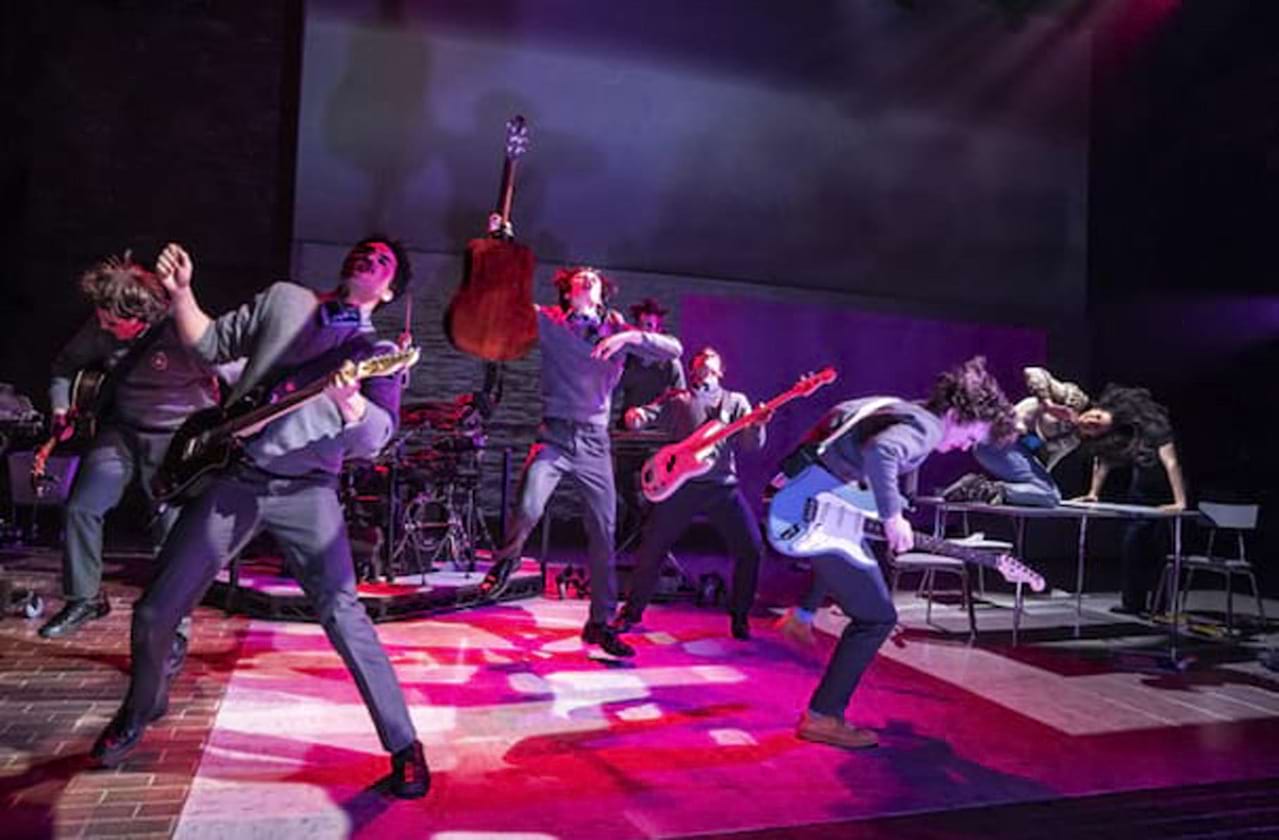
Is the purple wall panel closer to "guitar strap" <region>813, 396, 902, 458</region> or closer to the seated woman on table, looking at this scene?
the seated woman on table

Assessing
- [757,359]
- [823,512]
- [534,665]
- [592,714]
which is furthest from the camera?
[757,359]

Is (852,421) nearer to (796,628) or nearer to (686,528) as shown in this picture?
(796,628)

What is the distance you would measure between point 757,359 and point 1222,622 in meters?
5.25

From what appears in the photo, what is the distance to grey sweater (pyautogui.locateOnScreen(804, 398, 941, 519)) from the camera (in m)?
3.92

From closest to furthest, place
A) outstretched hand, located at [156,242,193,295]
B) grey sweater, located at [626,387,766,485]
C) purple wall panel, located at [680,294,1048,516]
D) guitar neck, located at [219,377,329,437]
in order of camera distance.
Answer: outstretched hand, located at [156,242,193,295] < guitar neck, located at [219,377,329,437] < grey sweater, located at [626,387,766,485] < purple wall panel, located at [680,294,1048,516]

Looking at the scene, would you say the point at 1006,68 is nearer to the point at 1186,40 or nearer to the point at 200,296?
the point at 1186,40

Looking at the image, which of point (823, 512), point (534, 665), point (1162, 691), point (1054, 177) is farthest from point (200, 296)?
point (1054, 177)

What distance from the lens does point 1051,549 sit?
1256 centimetres

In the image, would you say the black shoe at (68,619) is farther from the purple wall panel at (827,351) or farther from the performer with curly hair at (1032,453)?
the purple wall panel at (827,351)

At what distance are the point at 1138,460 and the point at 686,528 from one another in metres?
4.07

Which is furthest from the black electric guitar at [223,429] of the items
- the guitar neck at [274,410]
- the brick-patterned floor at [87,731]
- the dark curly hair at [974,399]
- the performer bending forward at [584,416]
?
the dark curly hair at [974,399]

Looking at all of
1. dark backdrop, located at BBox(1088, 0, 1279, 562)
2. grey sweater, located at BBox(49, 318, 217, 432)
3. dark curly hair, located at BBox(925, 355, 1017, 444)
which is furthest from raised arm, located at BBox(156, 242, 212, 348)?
dark backdrop, located at BBox(1088, 0, 1279, 562)

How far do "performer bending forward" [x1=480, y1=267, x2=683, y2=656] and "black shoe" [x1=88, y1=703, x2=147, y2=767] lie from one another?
228cm

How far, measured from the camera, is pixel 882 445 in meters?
A: 3.93
